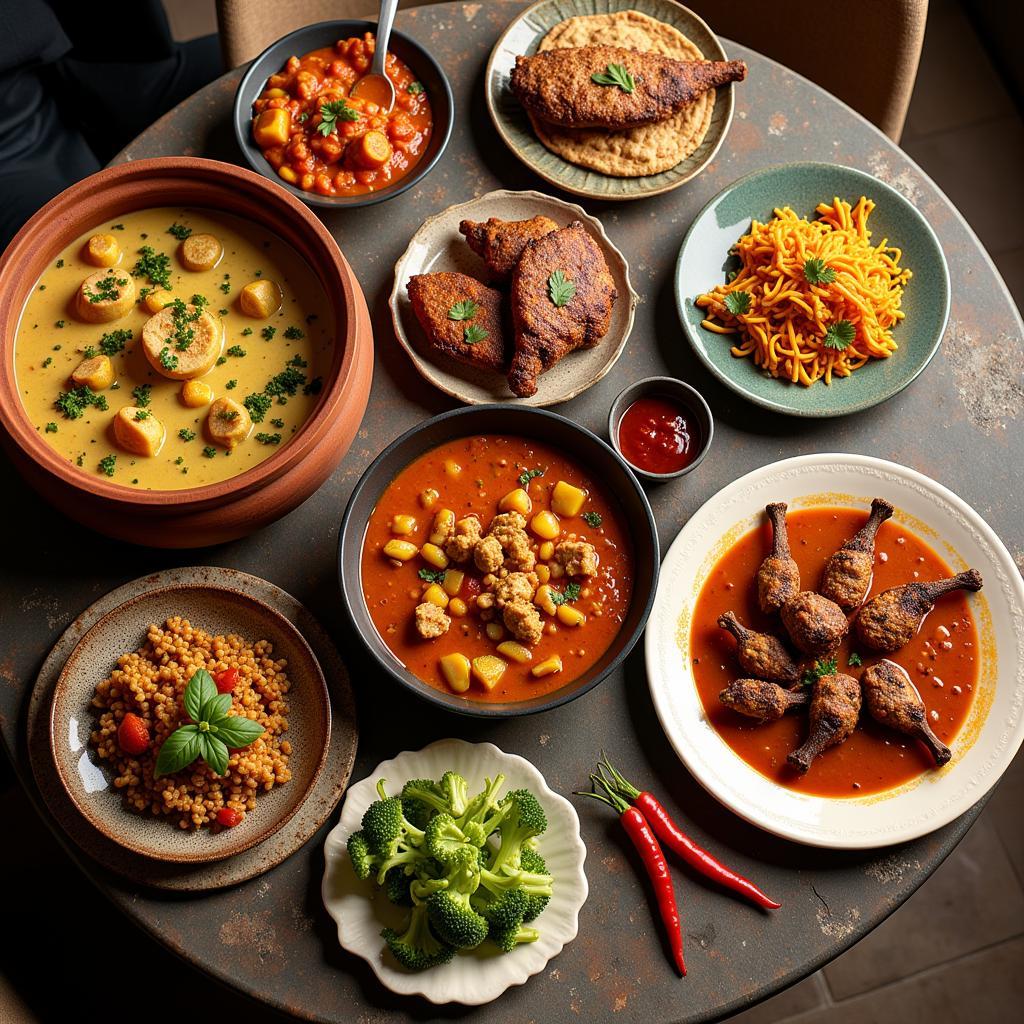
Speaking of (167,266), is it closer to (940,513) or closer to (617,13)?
(617,13)

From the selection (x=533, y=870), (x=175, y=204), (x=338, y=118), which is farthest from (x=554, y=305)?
(x=533, y=870)

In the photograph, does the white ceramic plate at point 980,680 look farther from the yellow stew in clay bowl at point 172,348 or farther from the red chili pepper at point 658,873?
the yellow stew in clay bowl at point 172,348

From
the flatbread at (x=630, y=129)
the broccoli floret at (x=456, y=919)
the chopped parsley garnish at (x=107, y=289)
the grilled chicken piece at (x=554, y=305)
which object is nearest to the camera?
the broccoli floret at (x=456, y=919)

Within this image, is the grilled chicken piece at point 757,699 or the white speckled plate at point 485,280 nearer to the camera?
the grilled chicken piece at point 757,699

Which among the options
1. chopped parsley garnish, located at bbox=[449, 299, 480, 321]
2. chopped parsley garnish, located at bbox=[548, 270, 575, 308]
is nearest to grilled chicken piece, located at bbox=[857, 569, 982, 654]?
chopped parsley garnish, located at bbox=[548, 270, 575, 308]

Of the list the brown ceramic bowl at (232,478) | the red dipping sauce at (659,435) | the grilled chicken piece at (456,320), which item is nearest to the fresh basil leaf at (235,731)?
the brown ceramic bowl at (232,478)

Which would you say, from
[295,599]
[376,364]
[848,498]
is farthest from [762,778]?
[376,364]

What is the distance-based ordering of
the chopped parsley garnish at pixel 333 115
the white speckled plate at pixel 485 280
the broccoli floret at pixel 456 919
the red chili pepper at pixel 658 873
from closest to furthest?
the broccoli floret at pixel 456 919
the red chili pepper at pixel 658 873
the white speckled plate at pixel 485 280
the chopped parsley garnish at pixel 333 115

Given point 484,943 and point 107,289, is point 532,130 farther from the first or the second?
point 484,943
